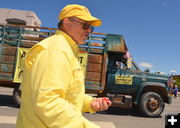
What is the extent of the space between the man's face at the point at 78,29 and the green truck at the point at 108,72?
7410mm

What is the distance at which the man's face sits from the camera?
1447mm

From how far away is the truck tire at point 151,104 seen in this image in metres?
Answer: 9.31

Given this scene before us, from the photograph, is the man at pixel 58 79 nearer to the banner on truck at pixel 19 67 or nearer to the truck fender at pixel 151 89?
the banner on truck at pixel 19 67

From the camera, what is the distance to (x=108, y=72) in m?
9.42

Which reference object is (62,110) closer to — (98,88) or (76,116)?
(76,116)

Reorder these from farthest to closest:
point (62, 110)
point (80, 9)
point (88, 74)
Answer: point (88, 74), point (80, 9), point (62, 110)

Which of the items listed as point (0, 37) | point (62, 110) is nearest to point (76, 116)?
point (62, 110)

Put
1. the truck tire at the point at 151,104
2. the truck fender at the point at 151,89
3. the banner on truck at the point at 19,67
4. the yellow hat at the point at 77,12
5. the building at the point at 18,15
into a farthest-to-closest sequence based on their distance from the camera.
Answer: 1. the building at the point at 18,15
2. the truck fender at the point at 151,89
3. the truck tire at the point at 151,104
4. the banner on truck at the point at 19,67
5. the yellow hat at the point at 77,12

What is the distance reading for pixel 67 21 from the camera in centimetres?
146

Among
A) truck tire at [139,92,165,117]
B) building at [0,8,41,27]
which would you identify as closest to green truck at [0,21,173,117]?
truck tire at [139,92,165,117]

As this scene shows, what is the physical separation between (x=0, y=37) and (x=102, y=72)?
14.2 feet

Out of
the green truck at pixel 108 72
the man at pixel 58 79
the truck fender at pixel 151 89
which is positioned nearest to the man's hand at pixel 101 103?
the man at pixel 58 79

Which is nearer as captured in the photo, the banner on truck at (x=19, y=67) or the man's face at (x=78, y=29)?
the man's face at (x=78, y=29)

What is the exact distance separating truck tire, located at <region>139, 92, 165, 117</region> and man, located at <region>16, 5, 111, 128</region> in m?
8.31
